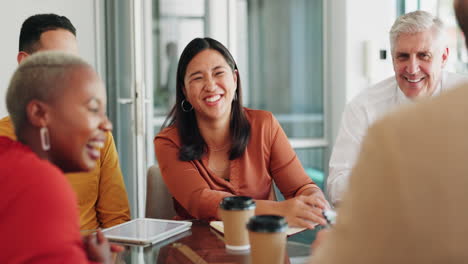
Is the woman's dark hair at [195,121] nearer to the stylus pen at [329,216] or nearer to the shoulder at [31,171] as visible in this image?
the stylus pen at [329,216]

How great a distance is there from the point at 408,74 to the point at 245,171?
876 millimetres

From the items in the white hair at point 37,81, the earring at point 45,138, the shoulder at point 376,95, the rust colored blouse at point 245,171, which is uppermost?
the white hair at point 37,81

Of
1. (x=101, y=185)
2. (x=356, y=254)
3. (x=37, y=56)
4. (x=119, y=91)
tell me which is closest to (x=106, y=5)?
(x=119, y=91)

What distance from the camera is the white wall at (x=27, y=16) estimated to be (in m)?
2.83

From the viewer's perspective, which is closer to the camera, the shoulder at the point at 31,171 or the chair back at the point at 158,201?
the shoulder at the point at 31,171

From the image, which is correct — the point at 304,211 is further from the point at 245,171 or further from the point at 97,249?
the point at 97,249

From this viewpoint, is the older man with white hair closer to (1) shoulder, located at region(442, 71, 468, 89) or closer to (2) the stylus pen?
(1) shoulder, located at region(442, 71, 468, 89)

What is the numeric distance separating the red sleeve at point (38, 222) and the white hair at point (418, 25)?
1888 millimetres

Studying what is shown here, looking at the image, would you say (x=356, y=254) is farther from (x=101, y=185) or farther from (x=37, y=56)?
(x=101, y=185)

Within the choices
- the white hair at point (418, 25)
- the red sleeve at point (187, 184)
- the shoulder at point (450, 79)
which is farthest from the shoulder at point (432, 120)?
the shoulder at point (450, 79)

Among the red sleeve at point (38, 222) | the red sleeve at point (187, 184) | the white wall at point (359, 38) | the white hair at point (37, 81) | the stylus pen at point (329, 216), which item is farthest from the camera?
the white wall at point (359, 38)

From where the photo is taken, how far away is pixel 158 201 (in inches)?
84.4

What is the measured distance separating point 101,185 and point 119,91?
61.6 inches

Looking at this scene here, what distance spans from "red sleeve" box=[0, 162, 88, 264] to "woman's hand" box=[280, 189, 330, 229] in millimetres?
887
